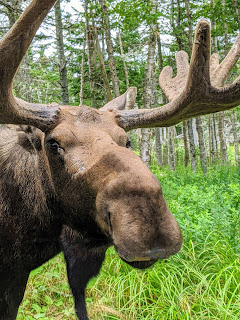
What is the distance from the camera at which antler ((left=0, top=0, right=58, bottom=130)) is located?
1771 mm

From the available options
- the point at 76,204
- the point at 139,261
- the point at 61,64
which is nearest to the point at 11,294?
the point at 76,204

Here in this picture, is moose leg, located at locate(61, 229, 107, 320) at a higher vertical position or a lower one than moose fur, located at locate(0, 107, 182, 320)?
lower

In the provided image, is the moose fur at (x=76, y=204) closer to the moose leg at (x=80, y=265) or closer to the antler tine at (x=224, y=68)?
the moose leg at (x=80, y=265)

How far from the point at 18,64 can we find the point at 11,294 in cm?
183

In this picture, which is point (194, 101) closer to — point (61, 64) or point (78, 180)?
point (78, 180)

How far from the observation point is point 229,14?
9.67 m

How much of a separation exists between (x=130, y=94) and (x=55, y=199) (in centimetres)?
148

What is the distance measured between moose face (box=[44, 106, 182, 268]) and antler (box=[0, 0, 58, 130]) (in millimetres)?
152

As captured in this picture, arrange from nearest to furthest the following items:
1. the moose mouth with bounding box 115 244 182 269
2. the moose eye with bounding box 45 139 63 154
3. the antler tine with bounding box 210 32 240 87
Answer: the moose mouth with bounding box 115 244 182 269 < the moose eye with bounding box 45 139 63 154 < the antler tine with bounding box 210 32 240 87

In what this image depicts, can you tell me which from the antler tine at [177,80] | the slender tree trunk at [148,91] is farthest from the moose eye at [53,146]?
the slender tree trunk at [148,91]

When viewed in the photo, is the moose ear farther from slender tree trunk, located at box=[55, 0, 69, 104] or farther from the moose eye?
slender tree trunk, located at box=[55, 0, 69, 104]

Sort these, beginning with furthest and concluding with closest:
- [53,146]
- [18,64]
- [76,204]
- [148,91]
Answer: [148,91] → [53,146] → [76,204] → [18,64]

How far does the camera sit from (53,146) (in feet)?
7.19

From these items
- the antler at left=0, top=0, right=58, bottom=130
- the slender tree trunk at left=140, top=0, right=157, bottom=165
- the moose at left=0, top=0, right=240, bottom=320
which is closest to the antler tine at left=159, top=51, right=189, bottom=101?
the moose at left=0, top=0, right=240, bottom=320
